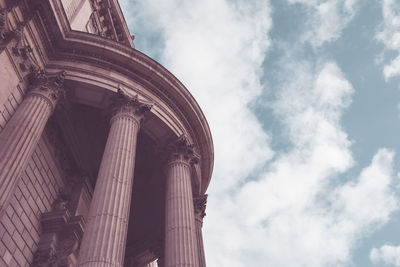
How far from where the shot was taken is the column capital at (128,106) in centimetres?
2040

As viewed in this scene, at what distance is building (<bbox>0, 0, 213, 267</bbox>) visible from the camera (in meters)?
15.9

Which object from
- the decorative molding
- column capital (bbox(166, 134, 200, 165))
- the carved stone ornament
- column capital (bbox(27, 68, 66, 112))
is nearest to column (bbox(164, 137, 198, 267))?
column capital (bbox(166, 134, 200, 165))

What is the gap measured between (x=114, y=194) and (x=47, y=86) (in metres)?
7.22

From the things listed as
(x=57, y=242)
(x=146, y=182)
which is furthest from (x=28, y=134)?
(x=146, y=182)

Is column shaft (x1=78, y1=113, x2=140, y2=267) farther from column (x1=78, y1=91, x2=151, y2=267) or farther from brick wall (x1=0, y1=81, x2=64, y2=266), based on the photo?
brick wall (x1=0, y1=81, x2=64, y2=266)

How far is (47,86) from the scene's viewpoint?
1914 centimetres

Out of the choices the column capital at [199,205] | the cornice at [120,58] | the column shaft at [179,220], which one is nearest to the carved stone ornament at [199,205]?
the column capital at [199,205]

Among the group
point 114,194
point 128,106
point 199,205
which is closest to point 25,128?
point 114,194

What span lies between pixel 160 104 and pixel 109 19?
52.1 ft

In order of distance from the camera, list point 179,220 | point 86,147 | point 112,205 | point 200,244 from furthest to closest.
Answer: point 86,147 → point 200,244 → point 179,220 → point 112,205

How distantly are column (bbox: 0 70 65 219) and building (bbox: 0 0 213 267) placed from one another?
5 centimetres

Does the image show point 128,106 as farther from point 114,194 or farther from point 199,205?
point 199,205

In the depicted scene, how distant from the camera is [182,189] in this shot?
20.3 m

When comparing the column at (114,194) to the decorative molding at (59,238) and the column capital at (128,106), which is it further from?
the decorative molding at (59,238)
